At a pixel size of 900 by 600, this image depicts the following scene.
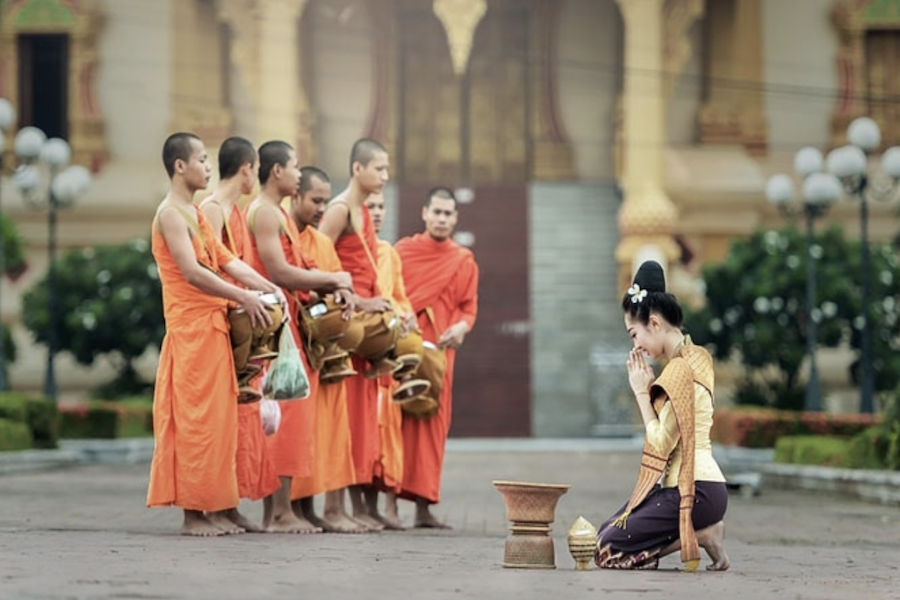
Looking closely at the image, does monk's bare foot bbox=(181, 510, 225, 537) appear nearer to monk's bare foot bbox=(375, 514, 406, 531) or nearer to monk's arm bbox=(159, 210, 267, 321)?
monk's arm bbox=(159, 210, 267, 321)

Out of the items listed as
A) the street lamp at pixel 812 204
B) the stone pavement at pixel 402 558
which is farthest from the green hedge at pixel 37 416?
the street lamp at pixel 812 204

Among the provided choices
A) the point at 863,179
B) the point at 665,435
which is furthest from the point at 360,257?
the point at 863,179

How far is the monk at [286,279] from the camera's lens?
412 inches

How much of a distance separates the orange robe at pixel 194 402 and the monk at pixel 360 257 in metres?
1.38

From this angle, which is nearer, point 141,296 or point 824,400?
point 141,296

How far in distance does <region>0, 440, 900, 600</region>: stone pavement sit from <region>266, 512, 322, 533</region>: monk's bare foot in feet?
0.91

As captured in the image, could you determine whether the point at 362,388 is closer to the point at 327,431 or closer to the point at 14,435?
the point at 327,431

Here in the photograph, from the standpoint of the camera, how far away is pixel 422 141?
3256 cm

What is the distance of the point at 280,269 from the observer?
1052 cm

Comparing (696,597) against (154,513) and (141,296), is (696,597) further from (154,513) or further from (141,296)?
(141,296)

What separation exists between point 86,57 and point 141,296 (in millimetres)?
7873

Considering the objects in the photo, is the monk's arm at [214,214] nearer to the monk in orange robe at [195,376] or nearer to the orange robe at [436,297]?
the monk in orange robe at [195,376]

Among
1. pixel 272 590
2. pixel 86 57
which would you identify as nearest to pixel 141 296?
pixel 86 57

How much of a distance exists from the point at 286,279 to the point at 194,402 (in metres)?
0.91
